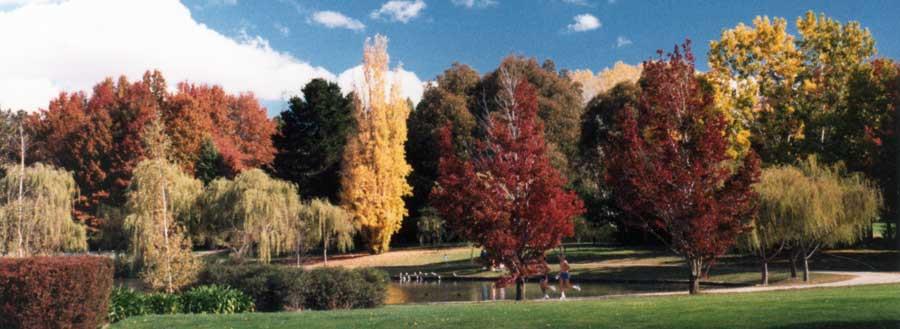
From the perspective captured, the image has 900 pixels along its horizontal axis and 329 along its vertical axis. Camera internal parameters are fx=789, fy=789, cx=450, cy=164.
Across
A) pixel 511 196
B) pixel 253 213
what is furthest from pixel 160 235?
pixel 253 213

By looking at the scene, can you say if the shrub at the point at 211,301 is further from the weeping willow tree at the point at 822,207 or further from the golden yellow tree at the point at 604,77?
the golden yellow tree at the point at 604,77

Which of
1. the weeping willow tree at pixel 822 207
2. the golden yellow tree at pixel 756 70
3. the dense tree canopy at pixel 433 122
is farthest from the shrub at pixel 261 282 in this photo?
the dense tree canopy at pixel 433 122

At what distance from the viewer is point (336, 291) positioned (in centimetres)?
2108

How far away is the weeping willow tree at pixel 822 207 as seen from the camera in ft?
92.3

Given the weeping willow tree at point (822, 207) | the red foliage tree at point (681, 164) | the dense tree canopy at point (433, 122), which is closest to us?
the red foliage tree at point (681, 164)

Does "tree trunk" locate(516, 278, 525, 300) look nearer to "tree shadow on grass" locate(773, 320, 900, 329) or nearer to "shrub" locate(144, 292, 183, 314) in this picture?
"shrub" locate(144, 292, 183, 314)

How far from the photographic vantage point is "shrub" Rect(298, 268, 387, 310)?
2106 cm

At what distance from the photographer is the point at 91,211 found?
185 feet

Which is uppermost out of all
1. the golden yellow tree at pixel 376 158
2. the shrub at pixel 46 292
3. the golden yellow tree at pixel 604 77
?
the golden yellow tree at pixel 604 77

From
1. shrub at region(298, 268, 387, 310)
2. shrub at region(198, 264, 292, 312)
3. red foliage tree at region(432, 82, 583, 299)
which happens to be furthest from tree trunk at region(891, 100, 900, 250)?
shrub at region(198, 264, 292, 312)

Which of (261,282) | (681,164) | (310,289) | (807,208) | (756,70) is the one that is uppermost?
(756,70)

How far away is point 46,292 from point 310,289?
8066mm

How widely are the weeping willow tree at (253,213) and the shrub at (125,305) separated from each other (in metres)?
19.1

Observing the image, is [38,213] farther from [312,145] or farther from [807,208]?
[807,208]
